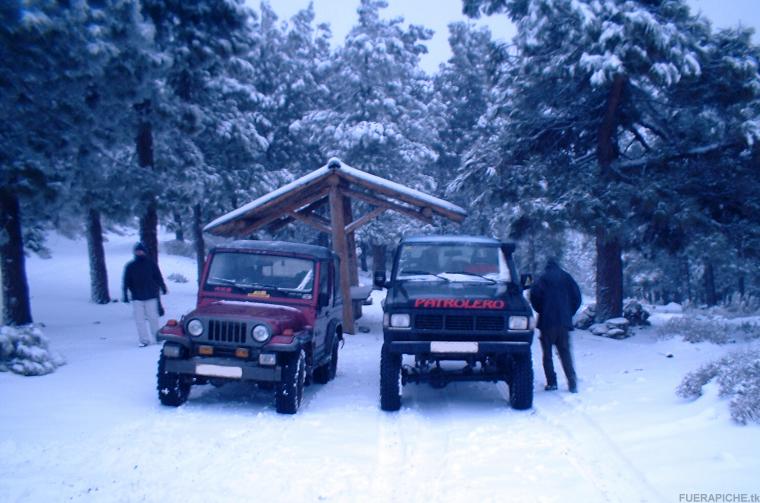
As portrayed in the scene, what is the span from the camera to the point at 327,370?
1020 cm

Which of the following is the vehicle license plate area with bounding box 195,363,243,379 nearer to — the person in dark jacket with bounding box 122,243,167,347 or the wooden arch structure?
the person in dark jacket with bounding box 122,243,167,347

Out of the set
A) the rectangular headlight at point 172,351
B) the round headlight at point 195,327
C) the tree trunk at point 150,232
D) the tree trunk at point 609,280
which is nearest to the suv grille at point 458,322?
the round headlight at point 195,327

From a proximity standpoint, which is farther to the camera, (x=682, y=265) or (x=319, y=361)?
(x=682, y=265)

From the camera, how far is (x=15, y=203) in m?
12.7

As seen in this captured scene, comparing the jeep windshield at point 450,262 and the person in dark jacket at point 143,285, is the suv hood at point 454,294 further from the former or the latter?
the person in dark jacket at point 143,285

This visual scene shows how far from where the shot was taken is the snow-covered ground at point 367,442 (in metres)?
5.22

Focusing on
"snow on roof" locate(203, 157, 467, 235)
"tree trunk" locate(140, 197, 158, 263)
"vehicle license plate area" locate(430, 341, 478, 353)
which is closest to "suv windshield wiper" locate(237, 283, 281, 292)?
"vehicle license plate area" locate(430, 341, 478, 353)

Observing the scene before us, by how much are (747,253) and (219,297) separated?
10.0 metres

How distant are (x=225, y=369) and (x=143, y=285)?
207 inches

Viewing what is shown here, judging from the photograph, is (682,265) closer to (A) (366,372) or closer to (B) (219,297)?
(A) (366,372)

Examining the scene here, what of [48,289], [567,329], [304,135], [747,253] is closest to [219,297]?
[567,329]

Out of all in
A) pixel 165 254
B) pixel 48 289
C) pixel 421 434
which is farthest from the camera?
pixel 165 254

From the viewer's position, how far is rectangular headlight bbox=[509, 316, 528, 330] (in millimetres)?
7988

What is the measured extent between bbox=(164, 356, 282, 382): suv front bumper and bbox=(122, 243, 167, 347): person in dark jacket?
190 inches
